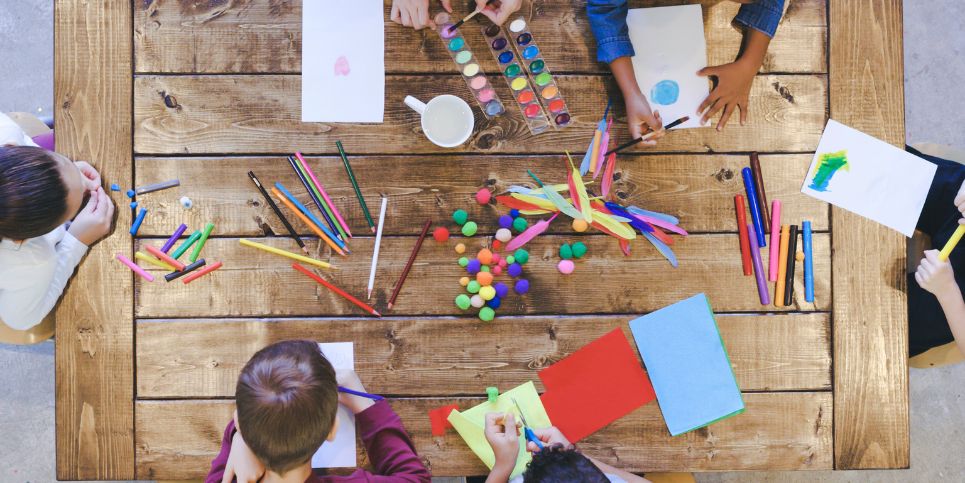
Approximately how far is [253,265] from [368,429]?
18.4 inches

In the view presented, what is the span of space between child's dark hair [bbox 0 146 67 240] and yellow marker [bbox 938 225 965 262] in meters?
1.99

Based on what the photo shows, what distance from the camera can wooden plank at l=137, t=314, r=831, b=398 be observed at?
146 cm

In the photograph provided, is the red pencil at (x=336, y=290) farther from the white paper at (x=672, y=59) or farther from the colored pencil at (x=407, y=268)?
the white paper at (x=672, y=59)

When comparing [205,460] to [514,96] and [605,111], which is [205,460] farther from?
[605,111]

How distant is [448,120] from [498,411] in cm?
69

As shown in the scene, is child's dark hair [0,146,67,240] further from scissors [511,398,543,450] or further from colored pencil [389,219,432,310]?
scissors [511,398,543,450]

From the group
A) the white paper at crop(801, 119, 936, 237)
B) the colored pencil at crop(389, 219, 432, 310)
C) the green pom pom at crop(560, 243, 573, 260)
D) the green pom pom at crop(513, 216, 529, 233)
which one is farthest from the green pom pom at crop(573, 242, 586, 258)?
the white paper at crop(801, 119, 936, 237)

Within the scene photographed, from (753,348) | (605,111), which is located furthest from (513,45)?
(753,348)

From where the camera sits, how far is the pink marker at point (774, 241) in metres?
1.50

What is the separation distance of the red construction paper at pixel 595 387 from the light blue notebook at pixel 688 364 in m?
0.04

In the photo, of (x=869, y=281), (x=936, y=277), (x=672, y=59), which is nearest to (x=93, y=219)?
(x=672, y=59)

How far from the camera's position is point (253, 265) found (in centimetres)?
148

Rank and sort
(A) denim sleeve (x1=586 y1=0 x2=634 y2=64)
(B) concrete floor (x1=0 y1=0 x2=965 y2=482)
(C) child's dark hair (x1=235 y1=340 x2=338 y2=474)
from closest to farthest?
(C) child's dark hair (x1=235 y1=340 x2=338 y2=474) < (A) denim sleeve (x1=586 y1=0 x2=634 y2=64) < (B) concrete floor (x1=0 y1=0 x2=965 y2=482)

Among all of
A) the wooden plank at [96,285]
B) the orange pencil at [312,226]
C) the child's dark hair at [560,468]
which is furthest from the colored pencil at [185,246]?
the child's dark hair at [560,468]
